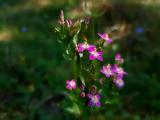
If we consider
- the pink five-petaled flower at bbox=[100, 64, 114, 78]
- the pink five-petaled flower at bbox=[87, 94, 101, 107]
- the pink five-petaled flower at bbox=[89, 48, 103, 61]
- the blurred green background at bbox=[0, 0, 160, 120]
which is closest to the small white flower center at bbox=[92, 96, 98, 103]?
the pink five-petaled flower at bbox=[87, 94, 101, 107]

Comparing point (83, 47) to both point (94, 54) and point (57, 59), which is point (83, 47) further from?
point (57, 59)

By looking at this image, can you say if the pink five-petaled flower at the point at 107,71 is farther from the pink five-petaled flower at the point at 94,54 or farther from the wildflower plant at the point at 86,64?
the pink five-petaled flower at the point at 94,54

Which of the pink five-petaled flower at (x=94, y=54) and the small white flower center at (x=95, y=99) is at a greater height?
the pink five-petaled flower at (x=94, y=54)

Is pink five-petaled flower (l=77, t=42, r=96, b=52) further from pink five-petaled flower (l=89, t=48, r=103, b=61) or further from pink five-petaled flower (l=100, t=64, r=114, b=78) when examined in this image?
pink five-petaled flower (l=100, t=64, r=114, b=78)

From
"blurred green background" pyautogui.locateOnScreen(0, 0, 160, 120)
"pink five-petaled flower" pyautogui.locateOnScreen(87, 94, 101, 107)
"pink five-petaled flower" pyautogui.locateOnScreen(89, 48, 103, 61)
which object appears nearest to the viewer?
"pink five-petaled flower" pyautogui.locateOnScreen(89, 48, 103, 61)

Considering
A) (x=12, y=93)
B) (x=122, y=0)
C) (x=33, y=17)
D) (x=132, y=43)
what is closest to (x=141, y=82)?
(x=132, y=43)

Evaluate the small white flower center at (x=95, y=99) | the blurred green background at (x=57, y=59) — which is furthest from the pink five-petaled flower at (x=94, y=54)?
the blurred green background at (x=57, y=59)

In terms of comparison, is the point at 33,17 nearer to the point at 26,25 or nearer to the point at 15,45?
Answer: the point at 26,25

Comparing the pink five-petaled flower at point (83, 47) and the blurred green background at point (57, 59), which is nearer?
the pink five-petaled flower at point (83, 47)
